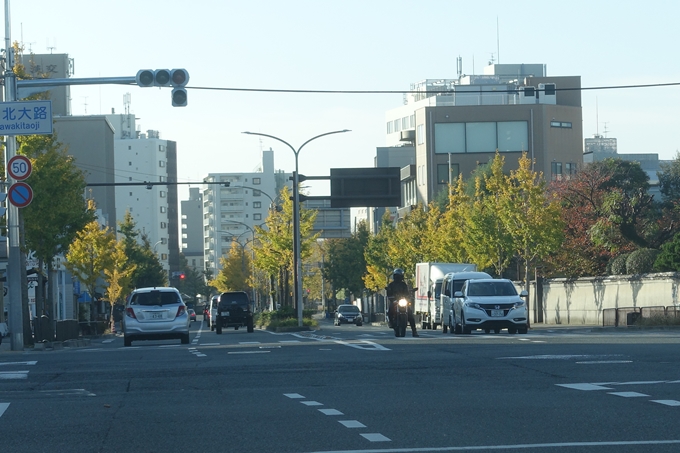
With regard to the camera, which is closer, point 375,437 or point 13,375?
point 375,437

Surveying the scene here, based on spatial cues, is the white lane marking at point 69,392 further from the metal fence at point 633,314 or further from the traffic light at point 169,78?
the metal fence at point 633,314

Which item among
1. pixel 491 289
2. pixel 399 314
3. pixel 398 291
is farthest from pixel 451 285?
pixel 398 291

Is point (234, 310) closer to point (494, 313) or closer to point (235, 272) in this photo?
point (494, 313)

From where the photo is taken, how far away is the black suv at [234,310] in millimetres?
50750

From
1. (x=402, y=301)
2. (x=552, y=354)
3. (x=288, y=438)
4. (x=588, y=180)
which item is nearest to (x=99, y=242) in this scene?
(x=588, y=180)

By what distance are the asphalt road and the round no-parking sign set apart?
989 centimetres

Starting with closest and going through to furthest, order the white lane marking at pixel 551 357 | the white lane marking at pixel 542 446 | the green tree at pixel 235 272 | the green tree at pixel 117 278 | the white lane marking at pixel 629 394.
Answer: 1. the white lane marking at pixel 542 446
2. the white lane marking at pixel 629 394
3. the white lane marking at pixel 551 357
4. the green tree at pixel 117 278
5. the green tree at pixel 235 272

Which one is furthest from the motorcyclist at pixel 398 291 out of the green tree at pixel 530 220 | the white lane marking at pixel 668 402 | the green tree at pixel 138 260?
the green tree at pixel 138 260

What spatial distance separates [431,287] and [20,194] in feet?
78.3

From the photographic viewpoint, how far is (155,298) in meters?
32.7

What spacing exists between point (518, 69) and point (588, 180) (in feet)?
231

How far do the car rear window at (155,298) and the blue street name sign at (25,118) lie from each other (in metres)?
6.19

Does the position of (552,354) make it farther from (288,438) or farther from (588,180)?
(588,180)

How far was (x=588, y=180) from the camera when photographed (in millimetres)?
61156
